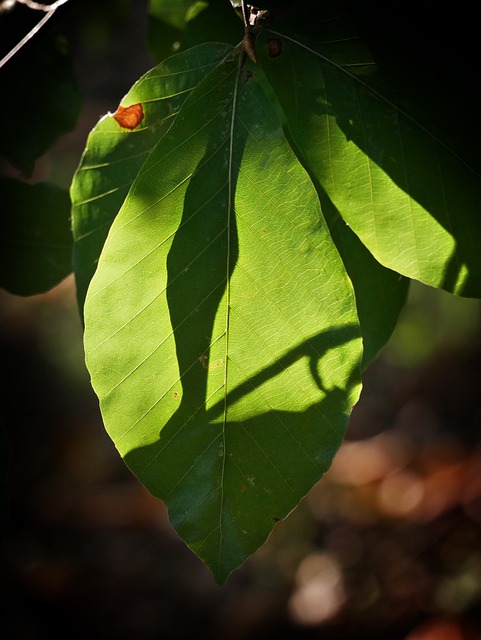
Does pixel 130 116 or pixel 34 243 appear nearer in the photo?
pixel 130 116

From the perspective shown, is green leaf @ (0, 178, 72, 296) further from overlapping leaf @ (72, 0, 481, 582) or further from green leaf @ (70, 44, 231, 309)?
overlapping leaf @ (72, 0, 481, 582)

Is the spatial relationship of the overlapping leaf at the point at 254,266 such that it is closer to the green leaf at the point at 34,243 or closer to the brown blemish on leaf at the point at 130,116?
the brown blemish on leaf at the point at 130,116

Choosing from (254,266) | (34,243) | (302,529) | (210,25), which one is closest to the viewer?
(254,266)

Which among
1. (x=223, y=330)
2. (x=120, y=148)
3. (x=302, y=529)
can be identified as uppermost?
(x=120, y=148)

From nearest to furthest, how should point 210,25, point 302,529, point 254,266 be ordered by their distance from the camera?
point 254,266, point 210,25, point 302,529

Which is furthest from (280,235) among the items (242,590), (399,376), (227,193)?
(399,376)

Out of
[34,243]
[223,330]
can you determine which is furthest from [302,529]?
[223,330]

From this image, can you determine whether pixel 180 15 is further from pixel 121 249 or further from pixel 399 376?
pixel 399 376

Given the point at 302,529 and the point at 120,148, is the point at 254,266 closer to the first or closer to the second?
the point at 120,148
